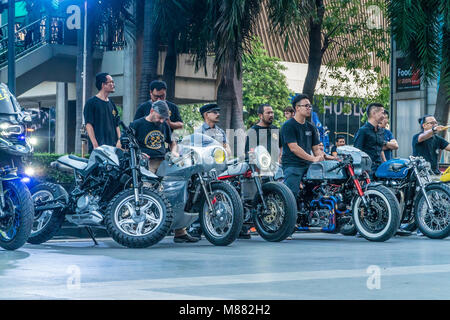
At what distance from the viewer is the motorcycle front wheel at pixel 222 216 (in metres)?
10.6

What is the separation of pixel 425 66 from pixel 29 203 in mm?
13525

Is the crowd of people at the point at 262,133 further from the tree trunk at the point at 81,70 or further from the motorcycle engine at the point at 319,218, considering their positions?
the tree trunk at the point at 81,70

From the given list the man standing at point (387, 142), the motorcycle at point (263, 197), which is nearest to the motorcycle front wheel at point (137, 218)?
the motorcycle at point (263, 197)

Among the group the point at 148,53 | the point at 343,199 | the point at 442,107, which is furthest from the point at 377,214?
the point at 442,107

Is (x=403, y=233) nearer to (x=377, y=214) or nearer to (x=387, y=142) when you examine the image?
(x=387, y=142)

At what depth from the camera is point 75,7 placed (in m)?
28.4

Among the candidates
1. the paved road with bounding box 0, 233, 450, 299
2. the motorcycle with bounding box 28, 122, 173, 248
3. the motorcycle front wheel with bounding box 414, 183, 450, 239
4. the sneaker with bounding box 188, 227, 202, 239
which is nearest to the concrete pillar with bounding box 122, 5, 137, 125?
the sneaker with bounding box 188, 227, 202, 239

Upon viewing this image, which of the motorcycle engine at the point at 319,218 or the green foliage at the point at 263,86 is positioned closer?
the motorcycle engine at the point at 319,218

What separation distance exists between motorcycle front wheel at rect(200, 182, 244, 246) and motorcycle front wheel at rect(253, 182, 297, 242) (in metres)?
0.92

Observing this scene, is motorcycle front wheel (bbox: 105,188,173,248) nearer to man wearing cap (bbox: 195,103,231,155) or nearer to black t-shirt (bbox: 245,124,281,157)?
man wearing cap (bbox: 195,103,231,155)

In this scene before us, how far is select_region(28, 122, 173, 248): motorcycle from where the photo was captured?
10180mm

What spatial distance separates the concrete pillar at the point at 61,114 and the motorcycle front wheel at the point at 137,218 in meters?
32.1

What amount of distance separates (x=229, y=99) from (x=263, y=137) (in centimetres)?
821
